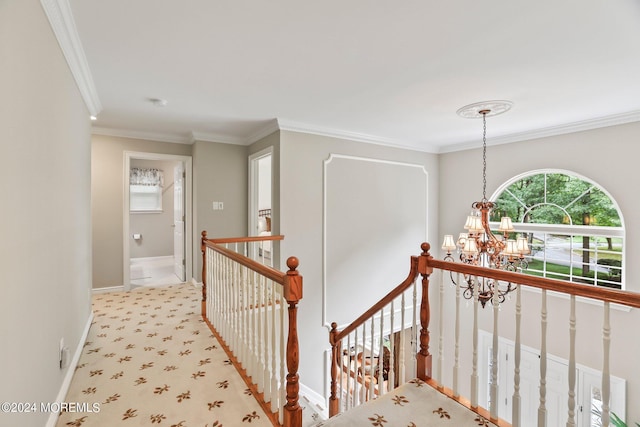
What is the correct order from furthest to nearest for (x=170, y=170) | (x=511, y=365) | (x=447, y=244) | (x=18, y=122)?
(x=170, y=170)
(x=511, y=365)
(x=447, y=244)
(x=18, y=122)

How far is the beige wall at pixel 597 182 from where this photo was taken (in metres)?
3.48

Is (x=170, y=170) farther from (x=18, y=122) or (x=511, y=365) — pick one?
(x=511, y=365)

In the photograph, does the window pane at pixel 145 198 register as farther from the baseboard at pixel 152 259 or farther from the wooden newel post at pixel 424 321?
the wooden newel post at pixel 424 321

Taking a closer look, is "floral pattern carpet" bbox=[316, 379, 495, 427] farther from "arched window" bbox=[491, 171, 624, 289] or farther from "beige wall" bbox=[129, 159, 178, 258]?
"beige wall" bbox=[129, 159, 178, 258]

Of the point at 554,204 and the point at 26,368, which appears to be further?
the point at 554,204

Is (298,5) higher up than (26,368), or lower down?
higher up

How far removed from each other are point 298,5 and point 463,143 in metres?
4.32

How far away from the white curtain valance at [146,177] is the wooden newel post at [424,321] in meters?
6.68

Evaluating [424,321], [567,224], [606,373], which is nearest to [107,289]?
[424,321]

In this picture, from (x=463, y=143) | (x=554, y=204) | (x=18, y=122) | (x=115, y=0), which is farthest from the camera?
(x=463, y=143)

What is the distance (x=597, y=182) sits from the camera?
374cm

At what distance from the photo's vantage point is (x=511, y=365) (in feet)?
15.0

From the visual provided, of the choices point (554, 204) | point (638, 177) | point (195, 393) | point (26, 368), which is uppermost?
point (638, 177)

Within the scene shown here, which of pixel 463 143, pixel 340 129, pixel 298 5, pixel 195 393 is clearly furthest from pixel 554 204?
pixel 195 393
